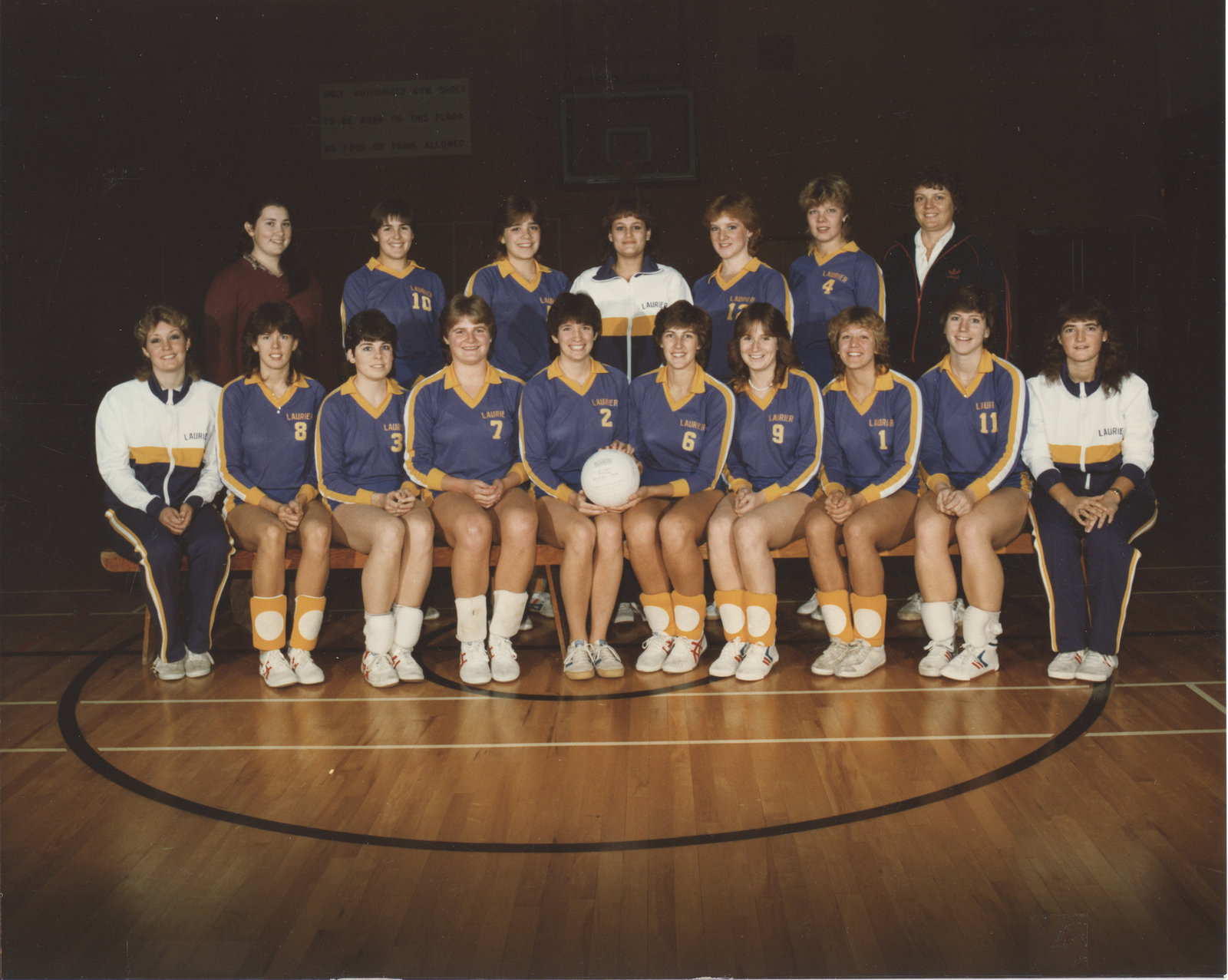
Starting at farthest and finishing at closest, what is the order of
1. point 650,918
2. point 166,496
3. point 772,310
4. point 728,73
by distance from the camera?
point 728,73, point 166,496, point 772,310, point 650,918

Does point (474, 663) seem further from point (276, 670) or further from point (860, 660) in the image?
point (860, 660)

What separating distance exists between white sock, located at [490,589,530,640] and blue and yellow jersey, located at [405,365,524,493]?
45 centimetres

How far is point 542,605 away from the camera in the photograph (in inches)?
168

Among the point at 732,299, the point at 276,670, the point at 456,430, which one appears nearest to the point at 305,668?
the point at 276,670

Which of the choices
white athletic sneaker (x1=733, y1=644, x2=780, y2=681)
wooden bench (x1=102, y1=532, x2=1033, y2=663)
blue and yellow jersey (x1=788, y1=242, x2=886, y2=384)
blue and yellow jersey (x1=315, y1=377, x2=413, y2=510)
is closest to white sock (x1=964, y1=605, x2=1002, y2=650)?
wooden bench (x1=102, y1=532, x2=1033, y2=663)

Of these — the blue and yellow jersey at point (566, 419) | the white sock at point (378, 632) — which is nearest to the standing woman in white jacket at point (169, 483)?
the white sock at point (378, 632)

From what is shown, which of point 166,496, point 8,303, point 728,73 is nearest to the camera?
point 166,496

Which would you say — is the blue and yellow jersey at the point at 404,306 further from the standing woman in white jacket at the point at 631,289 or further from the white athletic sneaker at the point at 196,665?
the white athletic sneaker at the point at 196,665

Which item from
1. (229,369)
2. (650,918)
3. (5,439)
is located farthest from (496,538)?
(5,439)

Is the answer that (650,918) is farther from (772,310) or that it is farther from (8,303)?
(8,303)

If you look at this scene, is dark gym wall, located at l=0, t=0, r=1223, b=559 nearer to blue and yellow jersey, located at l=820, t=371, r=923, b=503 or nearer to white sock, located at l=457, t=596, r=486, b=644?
blue and yellow jersey, located at l=820, t=371, r=923, b=503

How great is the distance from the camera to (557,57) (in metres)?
6.88

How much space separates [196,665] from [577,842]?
1819 millimetres

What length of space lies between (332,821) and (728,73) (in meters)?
5.80
